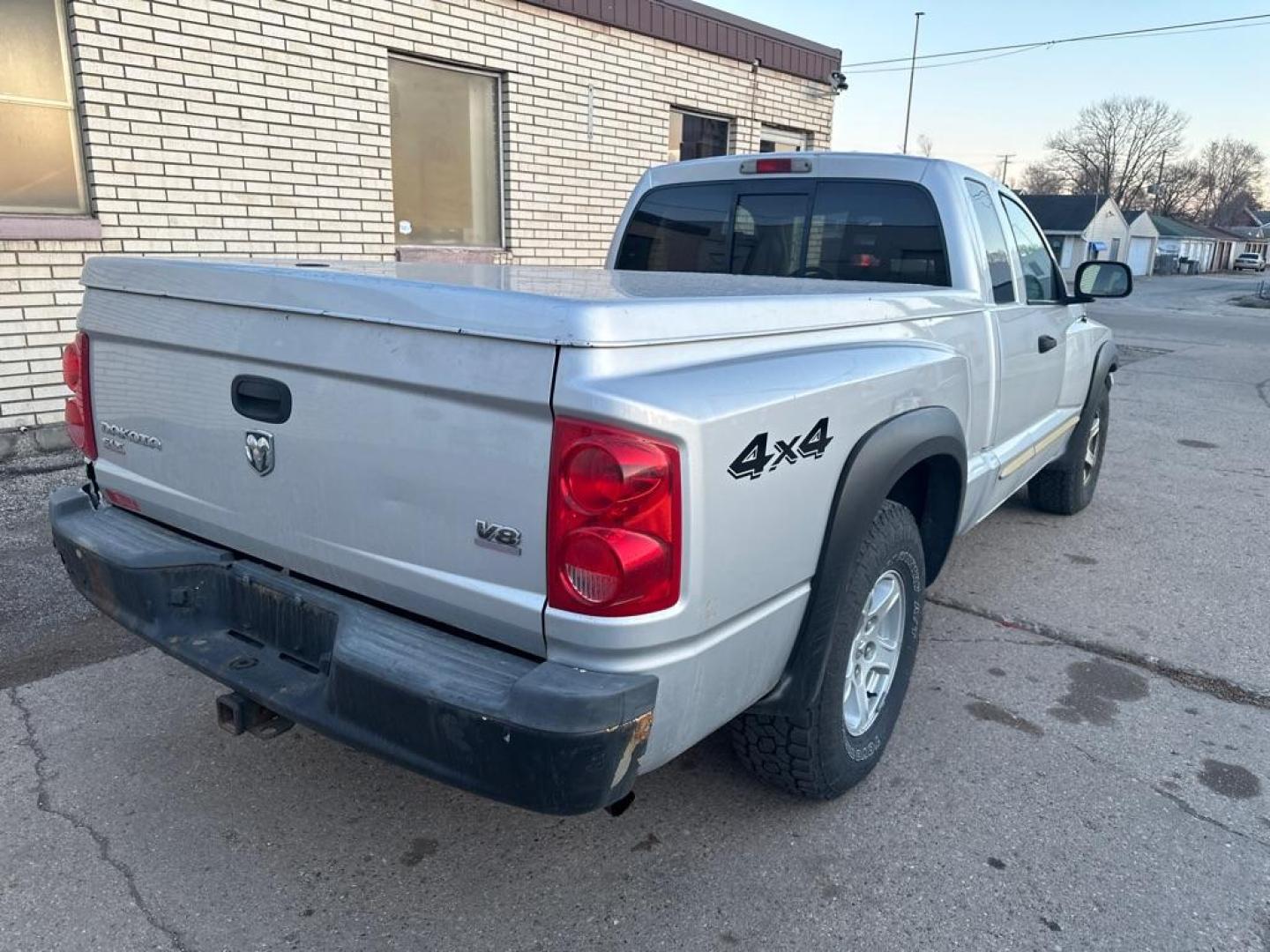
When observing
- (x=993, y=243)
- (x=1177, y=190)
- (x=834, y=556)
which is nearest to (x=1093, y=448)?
(x=993, y=243)

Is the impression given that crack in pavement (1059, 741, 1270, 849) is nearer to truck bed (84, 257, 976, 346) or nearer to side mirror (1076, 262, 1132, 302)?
truck bed (84, 257, 976, 346)

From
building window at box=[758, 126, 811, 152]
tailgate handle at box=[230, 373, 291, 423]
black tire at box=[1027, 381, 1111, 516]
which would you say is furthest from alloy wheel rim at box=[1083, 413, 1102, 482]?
building window at box=[758, 126, 811, 152]

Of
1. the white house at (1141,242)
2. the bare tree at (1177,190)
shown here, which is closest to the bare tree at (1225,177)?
the bare tree at (1177,190)

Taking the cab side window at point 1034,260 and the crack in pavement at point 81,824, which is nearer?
the crack in pavement at point 81,824

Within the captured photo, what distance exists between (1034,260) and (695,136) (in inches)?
261

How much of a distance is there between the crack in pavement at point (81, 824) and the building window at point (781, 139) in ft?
32.4

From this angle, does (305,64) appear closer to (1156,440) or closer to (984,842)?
(984,842)

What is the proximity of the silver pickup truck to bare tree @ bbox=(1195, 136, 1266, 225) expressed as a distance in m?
125

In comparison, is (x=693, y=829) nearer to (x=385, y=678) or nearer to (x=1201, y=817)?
(x=385, y=678)

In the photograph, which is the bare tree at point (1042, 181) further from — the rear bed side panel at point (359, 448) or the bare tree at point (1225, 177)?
the rear bed side panel at point (359, 448)

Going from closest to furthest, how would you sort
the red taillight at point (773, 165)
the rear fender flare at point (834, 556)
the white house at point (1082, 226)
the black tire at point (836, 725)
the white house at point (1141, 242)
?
1. the rear fender flare at point (834, 556)
2. the black tire at point (836, 725)
3. the red taillight at point (773, 165)
4. the white house at point (1082, 226)
5. the white house at point (1141, 242)

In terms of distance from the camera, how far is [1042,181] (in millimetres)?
94750

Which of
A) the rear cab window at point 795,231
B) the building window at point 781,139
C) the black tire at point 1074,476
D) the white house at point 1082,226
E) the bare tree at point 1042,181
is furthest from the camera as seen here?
the bare tree at point 1042,181

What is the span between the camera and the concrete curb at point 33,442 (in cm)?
592
